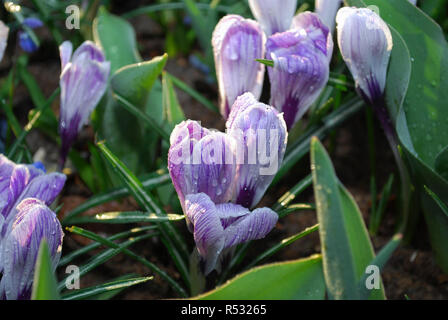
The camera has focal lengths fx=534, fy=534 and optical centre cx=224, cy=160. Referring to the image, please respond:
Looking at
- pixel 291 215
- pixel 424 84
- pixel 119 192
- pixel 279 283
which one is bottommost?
pixel 291 215

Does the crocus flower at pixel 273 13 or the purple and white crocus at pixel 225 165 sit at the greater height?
the crocus flower at pixel 273 13

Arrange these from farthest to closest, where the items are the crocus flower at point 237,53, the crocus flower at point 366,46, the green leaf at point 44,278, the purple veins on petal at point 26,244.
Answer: the crocus flower at point 237,53 < the crocus flower at point 366,46 < the purple veins on petal at point 26,244 < the green leaf at point 44,278

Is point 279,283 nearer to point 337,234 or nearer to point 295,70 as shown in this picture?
point 337,234

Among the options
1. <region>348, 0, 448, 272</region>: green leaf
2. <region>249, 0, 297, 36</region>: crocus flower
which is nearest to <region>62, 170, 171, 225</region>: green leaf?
<region>249, 0, 297, 36</region>: crocus flower

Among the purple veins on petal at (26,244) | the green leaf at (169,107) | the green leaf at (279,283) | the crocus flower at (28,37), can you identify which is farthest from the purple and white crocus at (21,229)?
the crocus flower at (28,37)

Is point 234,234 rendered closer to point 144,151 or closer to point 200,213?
point 200,213

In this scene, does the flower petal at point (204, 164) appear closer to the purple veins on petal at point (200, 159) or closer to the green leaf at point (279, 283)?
the purple veins on petal at point (200, 159)

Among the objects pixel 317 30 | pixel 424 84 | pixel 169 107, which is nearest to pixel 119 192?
pixel 169 107
